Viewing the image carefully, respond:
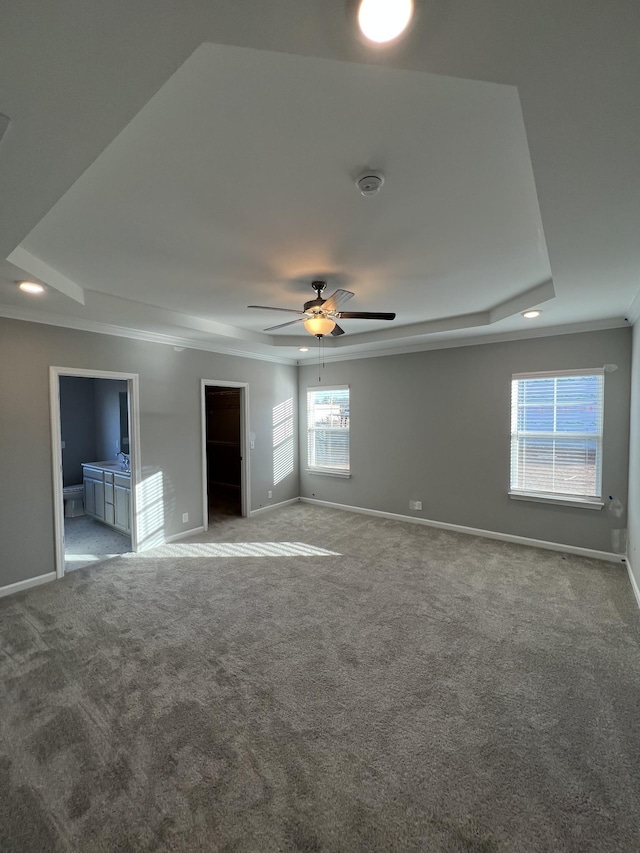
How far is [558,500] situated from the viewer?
4309mm

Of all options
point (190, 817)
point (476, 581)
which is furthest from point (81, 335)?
point (476, 581)

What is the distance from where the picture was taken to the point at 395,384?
559 centimetres

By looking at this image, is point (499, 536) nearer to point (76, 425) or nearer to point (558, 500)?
point (558, 500)

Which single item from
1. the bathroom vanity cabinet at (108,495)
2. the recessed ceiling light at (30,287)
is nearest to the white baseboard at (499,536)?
the bathroom vanity cabinet at (108,495)

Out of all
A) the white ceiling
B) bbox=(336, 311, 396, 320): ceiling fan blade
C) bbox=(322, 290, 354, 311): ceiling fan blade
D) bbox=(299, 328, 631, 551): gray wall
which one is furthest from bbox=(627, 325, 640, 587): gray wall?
bbox=(322, 290, 354, 311): ceiling fan blade

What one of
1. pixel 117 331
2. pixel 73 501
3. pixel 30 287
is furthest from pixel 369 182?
pixel 73 501

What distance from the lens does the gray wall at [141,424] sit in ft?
11.3

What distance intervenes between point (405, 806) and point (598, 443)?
3930 mm

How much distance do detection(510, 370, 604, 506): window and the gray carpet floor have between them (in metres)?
1.03

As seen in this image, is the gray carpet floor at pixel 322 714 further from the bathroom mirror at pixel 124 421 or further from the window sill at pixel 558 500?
the bathroom mirror at pixel 124 421

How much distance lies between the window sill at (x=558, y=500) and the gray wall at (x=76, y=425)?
261 inches

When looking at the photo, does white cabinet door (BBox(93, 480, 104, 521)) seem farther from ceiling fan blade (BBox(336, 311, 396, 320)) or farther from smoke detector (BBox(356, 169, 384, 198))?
smoke detector (BBox(356, 169, 384, 198))

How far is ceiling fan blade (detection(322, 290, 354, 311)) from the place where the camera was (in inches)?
110

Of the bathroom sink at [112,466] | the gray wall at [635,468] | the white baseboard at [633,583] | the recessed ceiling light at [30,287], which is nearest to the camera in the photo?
the recessed ceiling light at [30,287]
